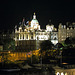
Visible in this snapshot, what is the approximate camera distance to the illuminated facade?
92.1 m

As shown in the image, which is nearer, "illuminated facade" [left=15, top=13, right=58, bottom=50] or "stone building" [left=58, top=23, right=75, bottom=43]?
"illuminated facade" [left=15, top=13, right=58, bottom=50]

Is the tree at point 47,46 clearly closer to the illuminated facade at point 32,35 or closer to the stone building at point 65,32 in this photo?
the illuminated facade at point 32,35

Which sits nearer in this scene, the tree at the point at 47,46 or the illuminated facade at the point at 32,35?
the tree at the point at 47,46

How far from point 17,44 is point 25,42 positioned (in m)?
4.06

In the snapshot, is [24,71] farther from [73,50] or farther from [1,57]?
[73,50]

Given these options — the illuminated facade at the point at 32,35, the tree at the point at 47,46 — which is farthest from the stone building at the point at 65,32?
the tree at the point at 47,46

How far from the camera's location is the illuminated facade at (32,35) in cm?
9212

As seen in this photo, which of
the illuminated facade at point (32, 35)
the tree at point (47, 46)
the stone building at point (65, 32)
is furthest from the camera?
the stone building at point (65, 32)

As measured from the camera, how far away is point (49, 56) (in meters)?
55.2

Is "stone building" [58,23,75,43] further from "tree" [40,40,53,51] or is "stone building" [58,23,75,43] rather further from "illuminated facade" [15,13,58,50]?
"tree" [40,40,53,51]

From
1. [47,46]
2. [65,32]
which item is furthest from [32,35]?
[47,46]

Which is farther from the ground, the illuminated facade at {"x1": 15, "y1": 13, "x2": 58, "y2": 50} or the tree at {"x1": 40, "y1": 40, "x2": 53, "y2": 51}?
the illuminated facade at {"x1": 15, "y1": 13, "x2": 58, "y2": 50}

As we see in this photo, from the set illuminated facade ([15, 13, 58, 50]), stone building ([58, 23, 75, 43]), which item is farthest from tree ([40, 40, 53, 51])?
stone building ([58, 23, 75, 43])

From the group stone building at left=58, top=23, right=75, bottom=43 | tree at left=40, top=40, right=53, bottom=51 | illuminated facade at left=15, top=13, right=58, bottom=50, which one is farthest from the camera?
stone building at left=58, top=23, right=75, bottom=43
